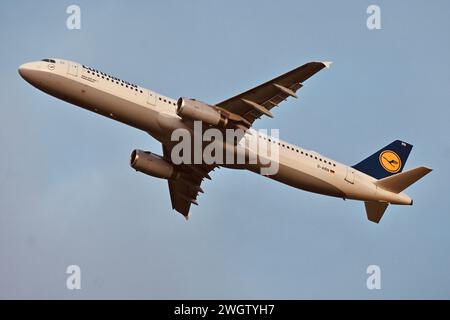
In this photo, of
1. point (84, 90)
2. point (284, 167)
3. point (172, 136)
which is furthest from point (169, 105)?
point (284, 167)

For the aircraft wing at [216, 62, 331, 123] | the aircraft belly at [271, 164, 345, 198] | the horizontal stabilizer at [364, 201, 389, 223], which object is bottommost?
the horizontal stabilizer at [364, 201, 389, 223]

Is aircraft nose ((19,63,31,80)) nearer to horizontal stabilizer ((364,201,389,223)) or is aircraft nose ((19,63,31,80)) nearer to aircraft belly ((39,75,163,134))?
aircraft belly ((39,75,163,134))

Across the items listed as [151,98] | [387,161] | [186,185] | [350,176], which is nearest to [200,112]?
[151,98]

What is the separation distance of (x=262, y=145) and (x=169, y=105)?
24.4 ft

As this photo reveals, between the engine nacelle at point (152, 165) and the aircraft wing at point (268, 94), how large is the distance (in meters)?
8.73

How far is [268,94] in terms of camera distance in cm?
5691

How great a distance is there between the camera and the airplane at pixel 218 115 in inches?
2226

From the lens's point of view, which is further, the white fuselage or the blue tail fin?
the blue tail fin

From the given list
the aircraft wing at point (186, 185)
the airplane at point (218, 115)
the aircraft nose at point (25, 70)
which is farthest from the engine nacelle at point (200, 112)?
the aircraft nose at point (25, 70)

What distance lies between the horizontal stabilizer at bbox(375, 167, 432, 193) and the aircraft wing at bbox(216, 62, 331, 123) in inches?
470

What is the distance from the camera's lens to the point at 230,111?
58.6m

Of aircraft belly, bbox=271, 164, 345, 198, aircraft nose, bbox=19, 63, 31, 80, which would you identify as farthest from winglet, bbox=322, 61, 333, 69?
aircraft nose, bbox=19, 63, 31, 80

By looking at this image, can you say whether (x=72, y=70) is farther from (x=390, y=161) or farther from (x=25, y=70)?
(x=390, y=161)

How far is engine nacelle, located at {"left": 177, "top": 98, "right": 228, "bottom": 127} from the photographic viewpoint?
56.1m
